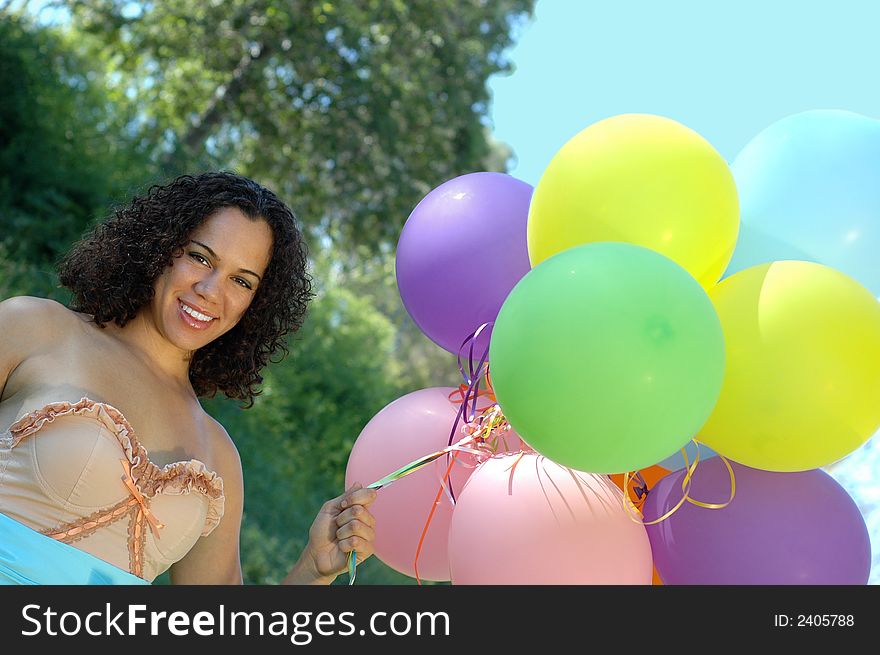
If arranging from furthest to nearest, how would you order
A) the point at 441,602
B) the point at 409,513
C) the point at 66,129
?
the point at 66,129
the point at 409,513
the point at 441,602

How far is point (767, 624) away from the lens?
1687 mm

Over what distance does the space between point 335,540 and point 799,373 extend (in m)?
0.97

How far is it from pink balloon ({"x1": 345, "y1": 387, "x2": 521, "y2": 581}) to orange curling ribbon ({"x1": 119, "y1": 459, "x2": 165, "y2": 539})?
1.52 ft

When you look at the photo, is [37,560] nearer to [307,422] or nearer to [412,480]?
[412,480]

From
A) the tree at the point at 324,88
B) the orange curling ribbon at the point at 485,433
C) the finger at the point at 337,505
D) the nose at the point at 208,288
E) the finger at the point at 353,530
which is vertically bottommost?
the finger at the point at 353,530

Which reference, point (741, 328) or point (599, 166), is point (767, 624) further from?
point (599, 166)

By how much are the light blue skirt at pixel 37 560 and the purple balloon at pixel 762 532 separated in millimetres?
1074

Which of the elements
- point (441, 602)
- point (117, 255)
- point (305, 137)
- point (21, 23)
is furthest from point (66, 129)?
point (441, 602)

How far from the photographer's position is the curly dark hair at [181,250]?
2.14 m

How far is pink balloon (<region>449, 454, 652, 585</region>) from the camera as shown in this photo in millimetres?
1704

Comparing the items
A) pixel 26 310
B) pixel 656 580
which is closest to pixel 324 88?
pixel 26 310

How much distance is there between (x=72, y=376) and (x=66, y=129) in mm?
5982

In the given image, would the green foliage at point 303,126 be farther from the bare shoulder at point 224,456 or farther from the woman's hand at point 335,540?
the woman's hand at point 335,540

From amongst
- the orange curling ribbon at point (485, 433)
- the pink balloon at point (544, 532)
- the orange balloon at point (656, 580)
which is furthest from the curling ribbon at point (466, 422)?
the orange balloon at point (656, 580)
